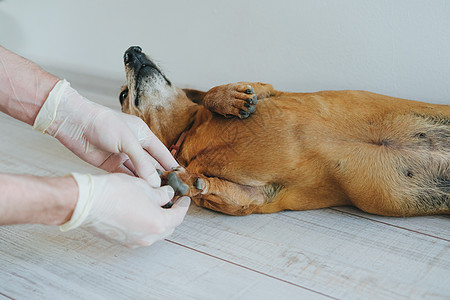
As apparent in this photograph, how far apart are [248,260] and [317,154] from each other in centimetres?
49

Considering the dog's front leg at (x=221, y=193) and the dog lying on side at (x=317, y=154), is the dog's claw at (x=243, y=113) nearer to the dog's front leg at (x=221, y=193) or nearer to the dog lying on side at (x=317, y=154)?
the dog lying on side at (x=317, y=154)

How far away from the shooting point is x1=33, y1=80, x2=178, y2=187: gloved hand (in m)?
1.58

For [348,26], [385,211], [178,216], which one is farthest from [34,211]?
[348,26]

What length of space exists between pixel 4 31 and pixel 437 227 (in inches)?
131

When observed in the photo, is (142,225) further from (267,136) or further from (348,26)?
(348,26)

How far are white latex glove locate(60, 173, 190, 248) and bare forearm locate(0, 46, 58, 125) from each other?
49cm

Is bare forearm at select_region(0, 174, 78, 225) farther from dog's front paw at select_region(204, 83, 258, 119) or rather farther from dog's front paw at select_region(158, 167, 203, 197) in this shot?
dog's front paw at select_region(204, 83, 258, 119)

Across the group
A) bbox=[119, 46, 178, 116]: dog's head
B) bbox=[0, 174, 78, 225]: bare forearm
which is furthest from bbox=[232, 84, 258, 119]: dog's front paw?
bbox=[0, 174, 78, 225]: bare forearm

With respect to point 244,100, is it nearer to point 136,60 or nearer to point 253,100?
point 253,100

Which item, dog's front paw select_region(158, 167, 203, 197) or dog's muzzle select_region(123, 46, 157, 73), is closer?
dog's front paw select_region(158, 167, 203, 197)

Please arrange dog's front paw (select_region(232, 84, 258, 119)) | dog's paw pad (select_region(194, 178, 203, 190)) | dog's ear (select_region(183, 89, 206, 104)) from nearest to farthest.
Result: 1. dog's paw pad (select_region(194, 178, 203, 190))
2. dog's front paw (select_region(232, 84, 258, 119))
3. dog's ear (select_region(183, 89, 206, 104))

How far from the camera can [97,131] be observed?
1612 mm

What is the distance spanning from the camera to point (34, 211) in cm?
119

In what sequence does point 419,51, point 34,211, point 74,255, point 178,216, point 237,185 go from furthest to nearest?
point 419,51
point 237,185
point 74,255
point 178,216
point 34,211
